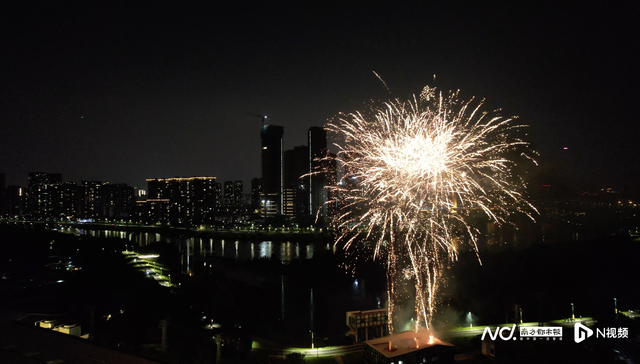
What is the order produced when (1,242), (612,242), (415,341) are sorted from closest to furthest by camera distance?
1. (415,341)
2. (1,242)
3. (612,242)

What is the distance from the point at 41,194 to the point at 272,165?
78.5ft

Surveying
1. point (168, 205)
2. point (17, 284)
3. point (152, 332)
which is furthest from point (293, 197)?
point (152, 332)

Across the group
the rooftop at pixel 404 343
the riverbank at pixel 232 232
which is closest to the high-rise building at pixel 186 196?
the riverbank at pixel 232 232

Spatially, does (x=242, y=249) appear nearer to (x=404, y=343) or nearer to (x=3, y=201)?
Answer: (x=404, y=343)

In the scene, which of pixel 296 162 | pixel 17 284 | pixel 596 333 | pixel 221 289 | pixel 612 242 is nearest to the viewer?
pixel 596 333

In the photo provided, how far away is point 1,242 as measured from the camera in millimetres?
12320

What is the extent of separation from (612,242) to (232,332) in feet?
46.6

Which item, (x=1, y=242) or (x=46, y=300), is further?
(x=1, y=242)

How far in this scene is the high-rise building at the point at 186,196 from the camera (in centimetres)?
3712

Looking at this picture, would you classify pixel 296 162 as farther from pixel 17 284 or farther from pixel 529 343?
pixel 529 343

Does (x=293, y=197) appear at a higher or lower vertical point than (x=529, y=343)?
higher

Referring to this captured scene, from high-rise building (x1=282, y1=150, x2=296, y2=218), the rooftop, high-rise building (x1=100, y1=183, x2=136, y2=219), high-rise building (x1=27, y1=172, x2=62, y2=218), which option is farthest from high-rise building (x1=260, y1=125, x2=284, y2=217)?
the rooftop

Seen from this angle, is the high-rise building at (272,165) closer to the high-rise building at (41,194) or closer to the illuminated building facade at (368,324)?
the high-rise building at (41,194)

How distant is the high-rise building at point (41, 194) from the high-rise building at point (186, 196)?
9484 millimetres
